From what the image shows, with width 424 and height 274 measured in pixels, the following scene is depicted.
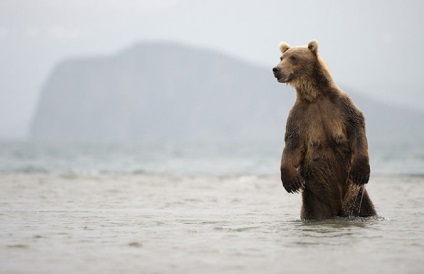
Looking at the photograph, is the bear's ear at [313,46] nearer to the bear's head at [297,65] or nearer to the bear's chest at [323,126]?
the bear's head at [297,65]

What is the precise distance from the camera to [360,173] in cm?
710

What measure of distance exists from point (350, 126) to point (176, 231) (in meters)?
2.04

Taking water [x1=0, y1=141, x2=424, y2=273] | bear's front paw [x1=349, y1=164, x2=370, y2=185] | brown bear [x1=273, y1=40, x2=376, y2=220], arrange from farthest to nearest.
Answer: brown bear [x1=273, y1=40, x2=376, y2=220] → bear's front paw [x1=349, y1=164, x2=370, y2=185] → water [x1=0, y1=141, x2=424, y2=273]

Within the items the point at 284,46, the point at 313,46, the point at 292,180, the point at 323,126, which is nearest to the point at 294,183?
the point at 292,180

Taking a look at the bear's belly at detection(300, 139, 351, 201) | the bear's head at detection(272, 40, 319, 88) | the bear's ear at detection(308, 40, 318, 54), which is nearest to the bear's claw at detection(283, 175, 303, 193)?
the bear's belly at detection(300, 139, 351, 201)

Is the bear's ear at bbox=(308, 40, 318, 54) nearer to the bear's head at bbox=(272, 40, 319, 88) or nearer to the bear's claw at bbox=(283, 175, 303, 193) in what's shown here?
the bear's head at bbox=(272, 40, 319, 88)

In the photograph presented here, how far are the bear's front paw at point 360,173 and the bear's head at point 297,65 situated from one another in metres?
1.10

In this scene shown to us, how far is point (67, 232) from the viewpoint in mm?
6711

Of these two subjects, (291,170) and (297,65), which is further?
(297,65)

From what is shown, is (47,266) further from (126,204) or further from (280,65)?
(126,204)

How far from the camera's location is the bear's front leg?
729 cm

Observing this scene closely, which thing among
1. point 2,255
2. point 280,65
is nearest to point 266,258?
point 2,255

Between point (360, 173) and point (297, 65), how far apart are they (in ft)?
4.41

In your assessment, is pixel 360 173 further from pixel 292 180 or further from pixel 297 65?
pixel 297 65
